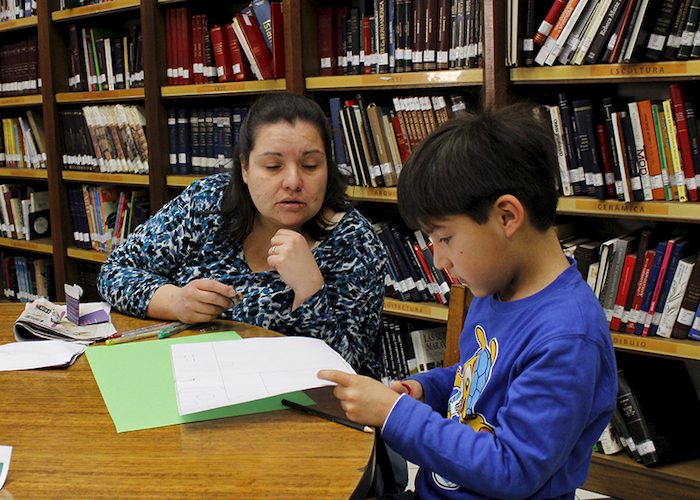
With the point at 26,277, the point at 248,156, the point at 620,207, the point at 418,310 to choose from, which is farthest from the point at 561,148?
the point at 26,277

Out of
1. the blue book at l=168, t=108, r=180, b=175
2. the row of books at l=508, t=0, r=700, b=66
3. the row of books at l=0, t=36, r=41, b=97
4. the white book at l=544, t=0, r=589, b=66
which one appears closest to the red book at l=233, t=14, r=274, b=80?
the blue book at l=168, t=108, r=180, b=175

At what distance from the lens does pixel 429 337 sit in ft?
7.67

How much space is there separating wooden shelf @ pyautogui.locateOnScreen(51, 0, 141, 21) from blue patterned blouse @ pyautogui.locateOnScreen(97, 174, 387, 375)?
1616 mm

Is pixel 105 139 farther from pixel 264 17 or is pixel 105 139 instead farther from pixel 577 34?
pixel 577 34

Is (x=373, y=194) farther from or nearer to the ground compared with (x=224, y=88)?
nearer to the ground

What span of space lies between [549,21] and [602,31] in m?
0.16

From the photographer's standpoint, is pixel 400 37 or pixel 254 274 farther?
pixel 400 37

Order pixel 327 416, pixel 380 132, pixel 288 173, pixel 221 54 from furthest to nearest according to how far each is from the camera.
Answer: pixel 221 54 < pixel 380 132 < pixel 288 173 < pixel 327 416

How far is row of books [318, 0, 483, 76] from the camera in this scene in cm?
198

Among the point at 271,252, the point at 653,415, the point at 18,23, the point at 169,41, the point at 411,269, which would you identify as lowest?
the point at 653,415

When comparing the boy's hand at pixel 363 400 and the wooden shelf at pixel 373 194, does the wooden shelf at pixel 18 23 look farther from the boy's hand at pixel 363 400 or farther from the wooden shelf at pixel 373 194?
the boy's hand at pixel 363 400

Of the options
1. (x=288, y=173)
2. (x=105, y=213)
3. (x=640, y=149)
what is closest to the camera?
(x=288, y=173)

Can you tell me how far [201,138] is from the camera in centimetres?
267

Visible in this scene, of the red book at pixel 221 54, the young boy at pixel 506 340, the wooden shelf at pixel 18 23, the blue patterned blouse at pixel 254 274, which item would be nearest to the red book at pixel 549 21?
the blue patterned blouse at pixel 254 274
